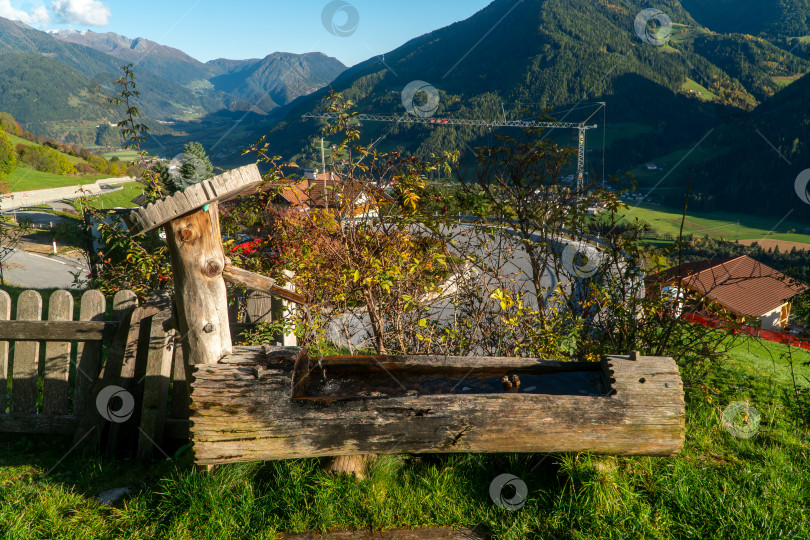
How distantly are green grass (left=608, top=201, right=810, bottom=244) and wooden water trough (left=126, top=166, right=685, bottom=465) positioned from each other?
239 ft

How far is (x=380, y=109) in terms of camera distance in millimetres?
141500

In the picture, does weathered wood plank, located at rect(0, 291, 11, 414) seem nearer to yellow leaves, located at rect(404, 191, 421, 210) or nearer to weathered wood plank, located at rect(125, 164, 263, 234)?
weathered wood plank, located at rect(125, 164, 263, 234)

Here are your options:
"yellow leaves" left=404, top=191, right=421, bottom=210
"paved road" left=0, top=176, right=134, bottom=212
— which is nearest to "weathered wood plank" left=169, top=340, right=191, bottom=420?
"yellow leaves" left=404, top=191, right=421, bottom=210

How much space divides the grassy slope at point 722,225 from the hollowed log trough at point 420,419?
72752 millimetres

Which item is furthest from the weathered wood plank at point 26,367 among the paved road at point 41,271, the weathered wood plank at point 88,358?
the paved road at point 41,271

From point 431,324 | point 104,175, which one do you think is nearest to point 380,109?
point 104,175

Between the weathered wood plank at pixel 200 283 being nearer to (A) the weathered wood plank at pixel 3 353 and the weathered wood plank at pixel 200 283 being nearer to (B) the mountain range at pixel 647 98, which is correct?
(A) the weathered wood plank at pixel 3 353

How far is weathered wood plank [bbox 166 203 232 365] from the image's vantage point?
253 centimetres

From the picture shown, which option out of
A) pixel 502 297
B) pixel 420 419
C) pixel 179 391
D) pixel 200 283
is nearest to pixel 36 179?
pixel 179 391

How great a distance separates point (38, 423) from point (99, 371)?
2.00 ft

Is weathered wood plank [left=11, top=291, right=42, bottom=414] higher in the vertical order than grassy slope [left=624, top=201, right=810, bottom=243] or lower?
lower

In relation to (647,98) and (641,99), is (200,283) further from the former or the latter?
(647,98)

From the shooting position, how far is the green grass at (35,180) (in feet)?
146

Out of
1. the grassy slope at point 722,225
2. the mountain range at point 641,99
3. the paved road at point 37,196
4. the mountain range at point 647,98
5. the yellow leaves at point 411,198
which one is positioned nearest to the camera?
the yellow leaves at point 411,198
